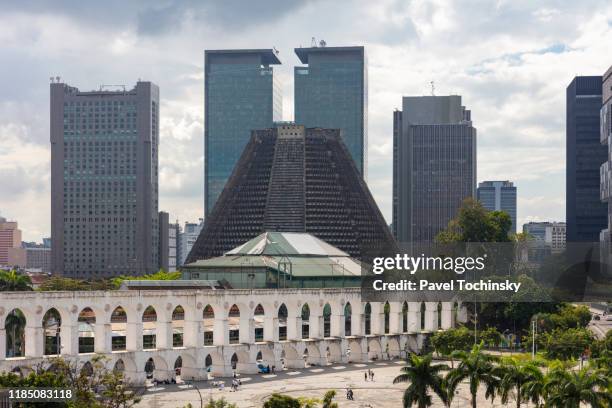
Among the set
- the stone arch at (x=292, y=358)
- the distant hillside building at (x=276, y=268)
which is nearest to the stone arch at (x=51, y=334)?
the stone arch at (x=292, y=358)

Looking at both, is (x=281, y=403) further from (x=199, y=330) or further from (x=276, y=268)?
(x=276, y=268)

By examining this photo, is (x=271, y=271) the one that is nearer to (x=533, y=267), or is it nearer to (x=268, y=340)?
(x=268, y=340)

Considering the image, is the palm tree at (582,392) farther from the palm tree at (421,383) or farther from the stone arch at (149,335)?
the stone arch at (149,335)

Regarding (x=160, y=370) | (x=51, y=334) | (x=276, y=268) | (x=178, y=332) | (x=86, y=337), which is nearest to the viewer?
(x=160, y=370)

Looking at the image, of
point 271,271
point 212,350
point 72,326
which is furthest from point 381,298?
point 72,326

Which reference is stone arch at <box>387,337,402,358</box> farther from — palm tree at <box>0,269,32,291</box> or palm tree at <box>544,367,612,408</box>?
palm tree at <box>544,367,612,408</box>

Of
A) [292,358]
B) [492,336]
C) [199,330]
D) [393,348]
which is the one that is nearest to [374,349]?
[393,348]
